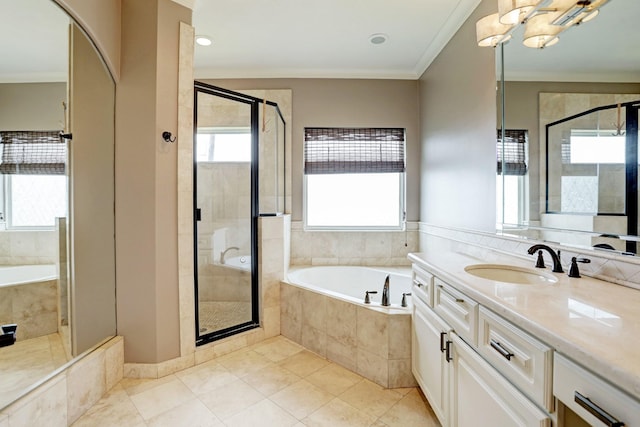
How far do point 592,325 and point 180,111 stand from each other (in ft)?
7.74

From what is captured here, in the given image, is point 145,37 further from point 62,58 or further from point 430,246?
point 430,246

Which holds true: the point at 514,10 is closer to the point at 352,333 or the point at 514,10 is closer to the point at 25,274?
the point at 352,333

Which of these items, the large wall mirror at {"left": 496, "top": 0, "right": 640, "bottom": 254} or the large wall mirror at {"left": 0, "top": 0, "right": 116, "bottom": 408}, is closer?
the large wall mirror at {"left": 496, "top": 0, "right": 640, "bottom": 254}

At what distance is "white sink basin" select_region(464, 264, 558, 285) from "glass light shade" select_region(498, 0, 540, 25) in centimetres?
132

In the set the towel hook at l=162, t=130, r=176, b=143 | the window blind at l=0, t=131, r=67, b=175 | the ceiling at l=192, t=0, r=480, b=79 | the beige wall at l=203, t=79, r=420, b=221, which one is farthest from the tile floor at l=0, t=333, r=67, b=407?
the ceiling at l=192, t=0, r=480, b=79

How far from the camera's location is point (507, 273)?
1.46 m

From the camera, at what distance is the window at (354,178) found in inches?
129

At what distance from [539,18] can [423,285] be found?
1551 millimetres

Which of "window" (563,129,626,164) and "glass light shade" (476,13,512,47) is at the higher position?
"glass light shade" (476,13,512,47)

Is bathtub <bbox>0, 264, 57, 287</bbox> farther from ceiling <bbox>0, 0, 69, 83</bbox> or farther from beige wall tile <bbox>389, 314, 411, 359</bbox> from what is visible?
beige wall tile <bbox>389, 314, 411, 359</bbox>

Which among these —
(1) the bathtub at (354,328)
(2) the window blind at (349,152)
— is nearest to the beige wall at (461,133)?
(2) the window blind at (349,152)

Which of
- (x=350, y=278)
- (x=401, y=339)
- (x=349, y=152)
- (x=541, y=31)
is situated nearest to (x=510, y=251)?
(x=401, y=339)

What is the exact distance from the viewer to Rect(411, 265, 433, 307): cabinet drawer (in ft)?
4.95

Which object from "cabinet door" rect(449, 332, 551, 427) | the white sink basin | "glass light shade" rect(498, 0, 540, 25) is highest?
"glass light shade" rect(498, 0, 540, 25)
